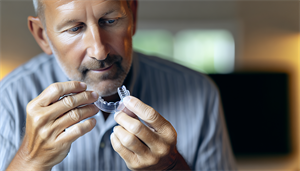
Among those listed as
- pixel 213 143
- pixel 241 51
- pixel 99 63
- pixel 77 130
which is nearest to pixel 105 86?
pixel 99 63

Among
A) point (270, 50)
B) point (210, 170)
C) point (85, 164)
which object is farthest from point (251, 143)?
point (85, 164)

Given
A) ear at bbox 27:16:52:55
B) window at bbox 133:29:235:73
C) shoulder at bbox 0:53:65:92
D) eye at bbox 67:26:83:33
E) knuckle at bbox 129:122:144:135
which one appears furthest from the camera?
window at bbox 133:29:235:73

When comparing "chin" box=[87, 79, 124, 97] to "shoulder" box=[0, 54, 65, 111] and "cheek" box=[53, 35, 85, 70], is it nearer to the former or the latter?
"cheek" box=[53, 35, 85, 70]

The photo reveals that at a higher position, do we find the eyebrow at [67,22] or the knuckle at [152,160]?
the eyebrow at [67,22]

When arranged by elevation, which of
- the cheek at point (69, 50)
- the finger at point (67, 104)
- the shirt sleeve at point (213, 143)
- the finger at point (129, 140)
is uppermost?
the cheek at point (69, 50)

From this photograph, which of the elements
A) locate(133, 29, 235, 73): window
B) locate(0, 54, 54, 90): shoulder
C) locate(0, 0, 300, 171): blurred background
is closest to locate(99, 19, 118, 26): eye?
locate(0, 54, 54, 90): shoulder

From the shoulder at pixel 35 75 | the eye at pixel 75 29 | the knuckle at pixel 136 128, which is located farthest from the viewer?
the shoulder at pixel 35 75

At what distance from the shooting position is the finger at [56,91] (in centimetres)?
50

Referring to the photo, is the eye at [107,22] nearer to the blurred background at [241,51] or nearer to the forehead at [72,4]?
the forehead at [72,4]

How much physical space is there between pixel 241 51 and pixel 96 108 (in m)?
2.32

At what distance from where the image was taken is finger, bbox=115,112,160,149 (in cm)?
50

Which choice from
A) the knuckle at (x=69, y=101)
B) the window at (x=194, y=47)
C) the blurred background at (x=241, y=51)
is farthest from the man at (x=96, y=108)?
the window at (x=194, y=47)

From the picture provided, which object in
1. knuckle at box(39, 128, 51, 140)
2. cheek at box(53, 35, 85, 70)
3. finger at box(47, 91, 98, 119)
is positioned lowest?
knuckle at box(39, 128, 51, 140)

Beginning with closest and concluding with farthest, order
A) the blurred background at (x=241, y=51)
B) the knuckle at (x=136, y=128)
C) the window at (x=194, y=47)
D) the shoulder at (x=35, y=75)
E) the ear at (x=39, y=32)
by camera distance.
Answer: the knuckle at (x=136, y=128), the ear at (x=39, y=32), the shoulder at (x=35, y=75), the blurred background at (x=241, y=51), the window at (x=194, y=47)
